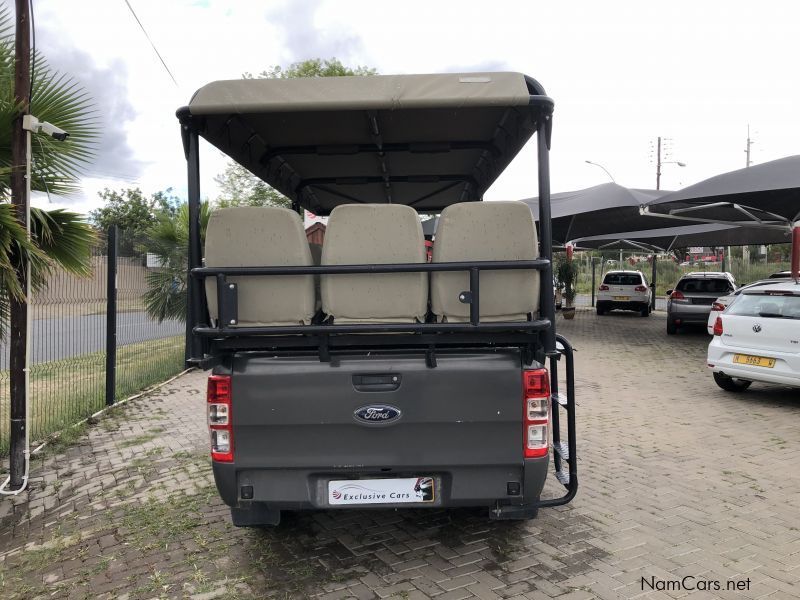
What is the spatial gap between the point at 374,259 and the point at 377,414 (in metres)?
0.80

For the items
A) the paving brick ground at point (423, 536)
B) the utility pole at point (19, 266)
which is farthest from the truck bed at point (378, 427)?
the utility pole at point (19, 266)

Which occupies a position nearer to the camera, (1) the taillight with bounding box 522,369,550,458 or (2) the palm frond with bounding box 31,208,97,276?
(1) the taillight with bounding box 522,369,550,458

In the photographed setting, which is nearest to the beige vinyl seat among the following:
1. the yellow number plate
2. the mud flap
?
the mud flap

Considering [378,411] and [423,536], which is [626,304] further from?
[378,411]

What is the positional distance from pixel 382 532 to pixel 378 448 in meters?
1.14

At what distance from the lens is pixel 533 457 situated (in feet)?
10.3

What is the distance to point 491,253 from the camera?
308 centimetres

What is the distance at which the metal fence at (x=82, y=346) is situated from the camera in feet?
19.5

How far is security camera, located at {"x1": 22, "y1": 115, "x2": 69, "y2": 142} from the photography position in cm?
456

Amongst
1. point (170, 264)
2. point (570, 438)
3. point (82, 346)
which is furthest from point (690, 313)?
point (82, 346)

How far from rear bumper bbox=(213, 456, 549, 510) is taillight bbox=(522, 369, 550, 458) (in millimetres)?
80

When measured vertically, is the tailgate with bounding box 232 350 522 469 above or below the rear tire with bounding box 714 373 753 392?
above

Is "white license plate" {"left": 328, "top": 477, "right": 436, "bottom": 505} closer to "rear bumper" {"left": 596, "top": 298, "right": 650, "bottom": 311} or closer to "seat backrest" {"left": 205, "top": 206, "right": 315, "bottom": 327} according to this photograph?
"seat backrest" {"left": 205, "top": 206, "right": 315, "bottom": 327}

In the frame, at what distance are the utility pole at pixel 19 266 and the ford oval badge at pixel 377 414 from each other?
10.2ft
